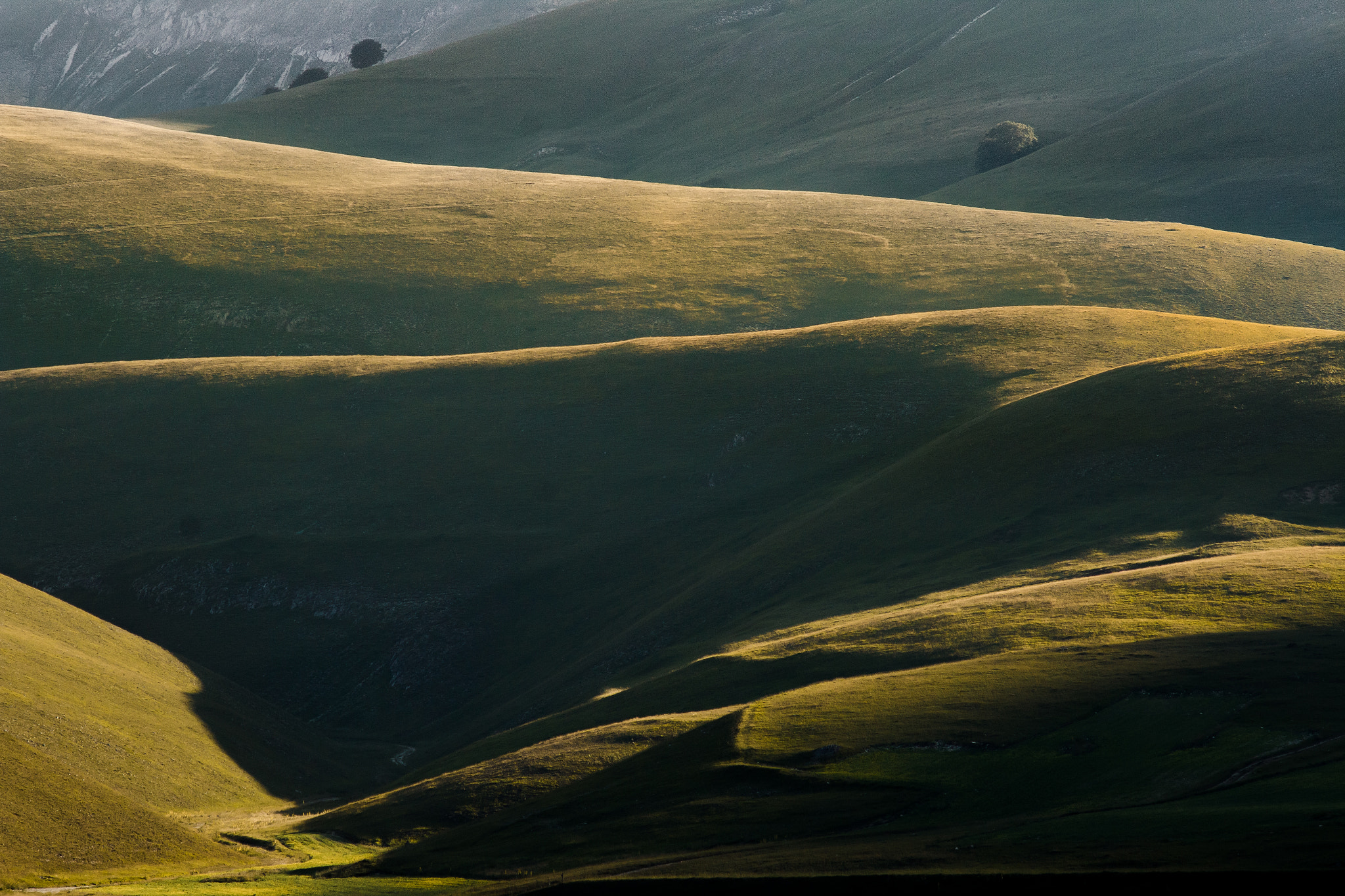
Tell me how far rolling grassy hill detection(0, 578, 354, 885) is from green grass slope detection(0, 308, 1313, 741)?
6.11 meters

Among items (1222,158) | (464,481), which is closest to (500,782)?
(464,481)

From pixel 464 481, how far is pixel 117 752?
2955cm

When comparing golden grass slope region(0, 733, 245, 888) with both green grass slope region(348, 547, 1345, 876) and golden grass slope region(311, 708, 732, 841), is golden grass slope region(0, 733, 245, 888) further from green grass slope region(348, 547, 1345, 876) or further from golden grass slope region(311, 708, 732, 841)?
green grass slope region(348, 547, 1345, 876)

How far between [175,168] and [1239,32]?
159487mm

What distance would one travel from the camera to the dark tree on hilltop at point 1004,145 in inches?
6294

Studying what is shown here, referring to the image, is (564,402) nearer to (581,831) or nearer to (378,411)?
(378,411)

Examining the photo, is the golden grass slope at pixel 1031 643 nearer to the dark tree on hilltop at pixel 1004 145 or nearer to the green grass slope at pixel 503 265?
the green grass slope at pixel 503 265

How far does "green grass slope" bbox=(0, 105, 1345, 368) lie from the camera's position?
305ft

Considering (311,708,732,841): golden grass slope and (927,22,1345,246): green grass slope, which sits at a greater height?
(927,22,1345,246): green grass slope

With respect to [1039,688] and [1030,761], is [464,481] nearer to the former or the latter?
[1039,688]

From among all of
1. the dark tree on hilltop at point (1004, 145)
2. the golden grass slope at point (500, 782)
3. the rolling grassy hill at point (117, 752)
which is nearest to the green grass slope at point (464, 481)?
the rolling grassy hill at point (117, 752)

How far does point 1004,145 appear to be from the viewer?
159875 mm

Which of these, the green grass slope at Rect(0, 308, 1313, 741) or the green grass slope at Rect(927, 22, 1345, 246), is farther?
the green grass slope at Rect(927, 22, 1345, 246)

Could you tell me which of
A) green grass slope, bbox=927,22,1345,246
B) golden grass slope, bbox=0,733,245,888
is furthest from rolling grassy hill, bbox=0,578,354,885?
green grass slope, bbox=927,22,1345,246
